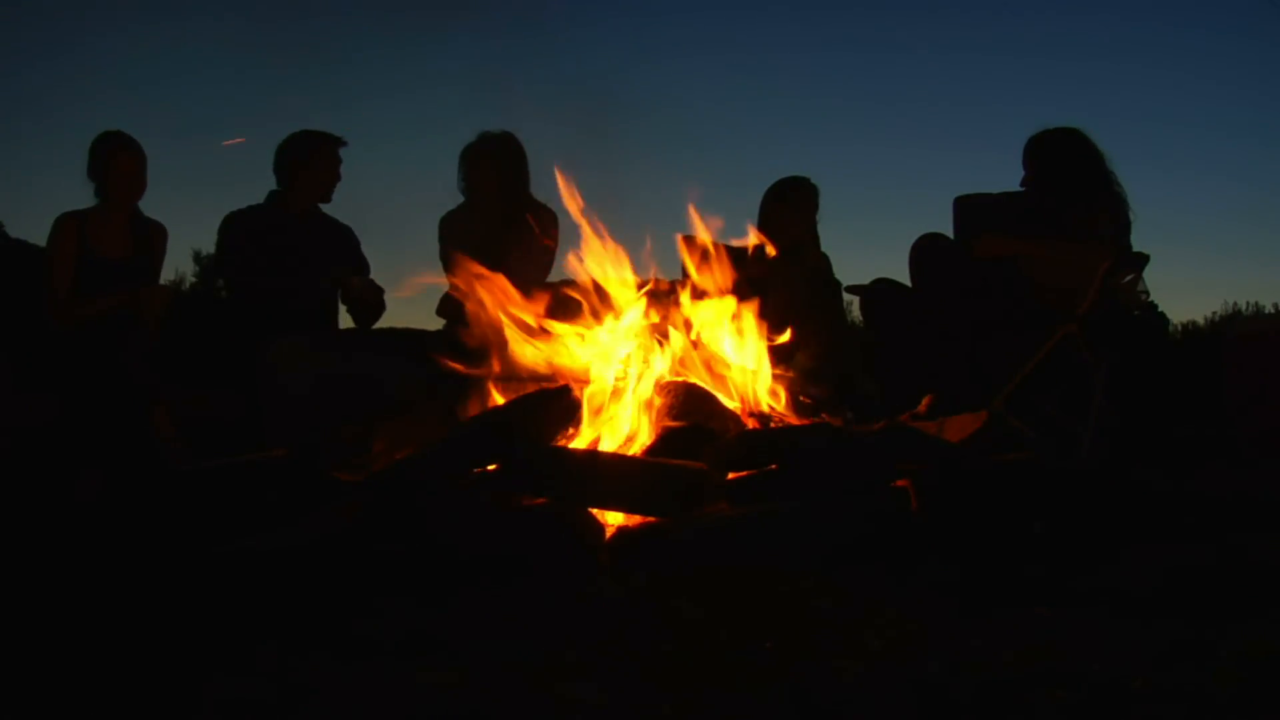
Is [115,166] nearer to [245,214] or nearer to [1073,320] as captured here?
[245,214]

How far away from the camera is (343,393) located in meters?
4.98

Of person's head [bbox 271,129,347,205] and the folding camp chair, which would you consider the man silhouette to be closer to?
person's head [bbox 271,129,347,205]

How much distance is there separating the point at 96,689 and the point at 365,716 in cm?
92

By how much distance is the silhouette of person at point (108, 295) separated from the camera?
4.92 m

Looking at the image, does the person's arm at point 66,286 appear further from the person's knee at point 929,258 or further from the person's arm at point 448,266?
the person's knee at point 929,258

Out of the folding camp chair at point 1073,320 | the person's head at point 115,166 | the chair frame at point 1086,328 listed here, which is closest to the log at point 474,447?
the person's head at point 115,166

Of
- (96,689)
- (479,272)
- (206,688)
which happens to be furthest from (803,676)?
(479,272)

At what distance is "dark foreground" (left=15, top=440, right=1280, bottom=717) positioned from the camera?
9.55ft

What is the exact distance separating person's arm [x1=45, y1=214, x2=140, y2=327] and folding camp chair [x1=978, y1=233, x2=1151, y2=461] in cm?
487

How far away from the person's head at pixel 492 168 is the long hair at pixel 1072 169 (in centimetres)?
331

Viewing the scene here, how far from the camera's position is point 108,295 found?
503cm

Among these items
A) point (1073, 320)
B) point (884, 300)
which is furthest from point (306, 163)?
point (1073, 320)

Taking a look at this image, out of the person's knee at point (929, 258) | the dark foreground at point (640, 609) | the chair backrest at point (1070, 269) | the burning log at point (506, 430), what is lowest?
the dark foreground at point (640, 609)

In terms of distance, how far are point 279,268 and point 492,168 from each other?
4.52 feet
